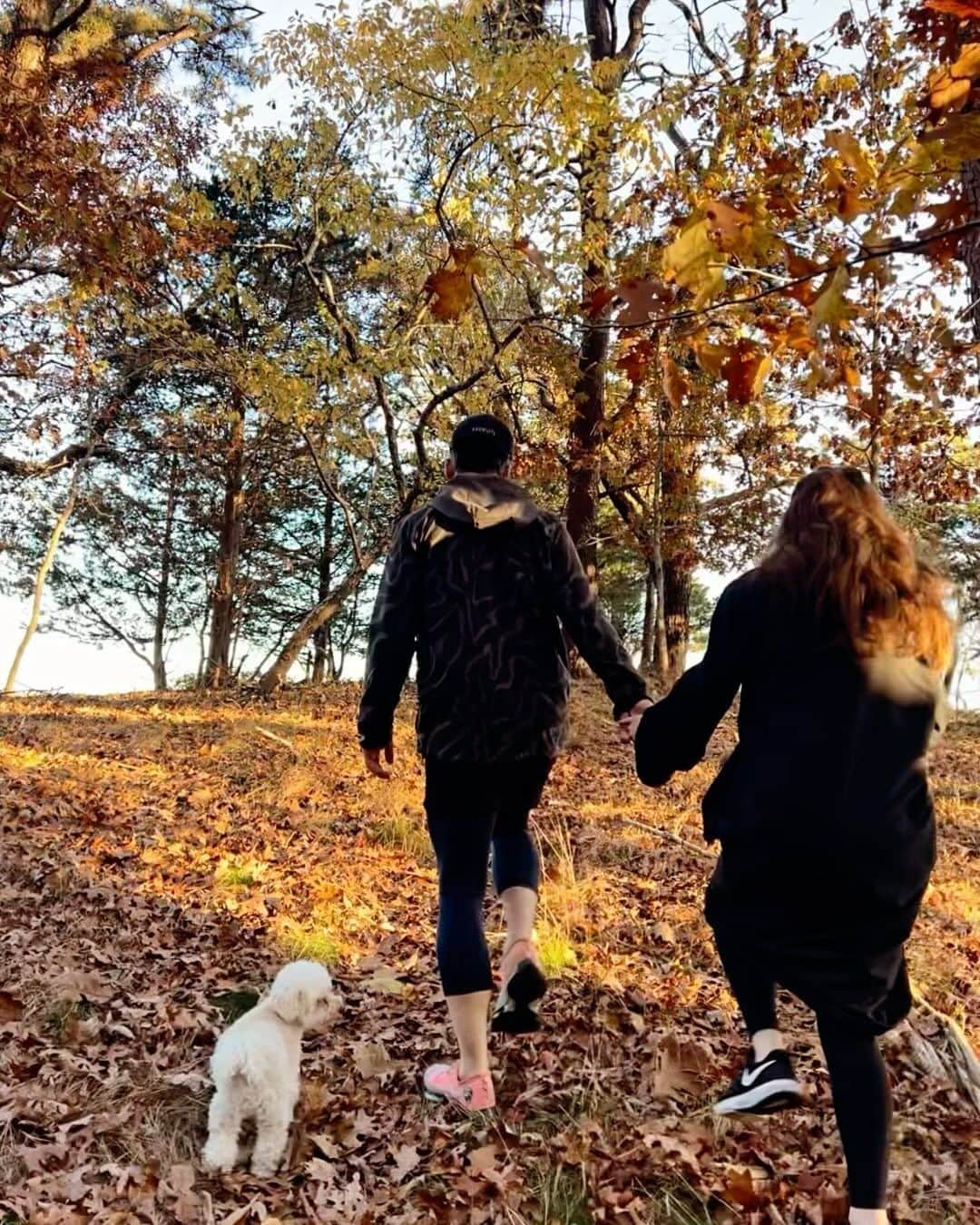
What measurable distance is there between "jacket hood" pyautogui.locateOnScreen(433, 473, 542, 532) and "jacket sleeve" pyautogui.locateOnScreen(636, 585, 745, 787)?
0.83 metres

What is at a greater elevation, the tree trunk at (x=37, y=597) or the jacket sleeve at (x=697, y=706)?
the tree trunk at (x=37, y=597)

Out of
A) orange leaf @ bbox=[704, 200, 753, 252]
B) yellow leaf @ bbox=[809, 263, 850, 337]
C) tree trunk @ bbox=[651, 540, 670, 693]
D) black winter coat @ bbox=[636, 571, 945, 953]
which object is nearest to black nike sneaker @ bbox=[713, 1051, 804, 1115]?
black winter coat @ bbox=[636, 571, 945, 953]

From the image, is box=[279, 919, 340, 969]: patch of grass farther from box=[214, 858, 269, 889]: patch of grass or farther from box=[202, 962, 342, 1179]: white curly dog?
box=[202, 962, 342, 1179]: white curly dog

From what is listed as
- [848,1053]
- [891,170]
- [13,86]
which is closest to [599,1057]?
[848,1053]

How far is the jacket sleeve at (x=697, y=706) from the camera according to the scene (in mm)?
2305

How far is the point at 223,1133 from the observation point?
9.29ft

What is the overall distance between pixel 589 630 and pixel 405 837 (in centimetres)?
367

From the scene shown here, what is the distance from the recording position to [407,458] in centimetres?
1368

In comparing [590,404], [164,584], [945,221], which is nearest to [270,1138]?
[945,221]

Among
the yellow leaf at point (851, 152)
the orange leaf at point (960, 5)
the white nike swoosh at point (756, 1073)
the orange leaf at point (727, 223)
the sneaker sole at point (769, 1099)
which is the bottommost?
the sneaker sole at point (769, 1099)

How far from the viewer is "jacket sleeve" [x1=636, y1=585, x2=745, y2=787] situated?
230 cm

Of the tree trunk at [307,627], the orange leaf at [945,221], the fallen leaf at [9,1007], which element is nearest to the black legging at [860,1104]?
the orange leaf at [945,221]

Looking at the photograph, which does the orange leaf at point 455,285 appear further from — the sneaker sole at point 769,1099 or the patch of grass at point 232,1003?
the patch of grass at point 232,1003

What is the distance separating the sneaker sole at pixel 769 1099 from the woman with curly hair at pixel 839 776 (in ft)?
0.80
